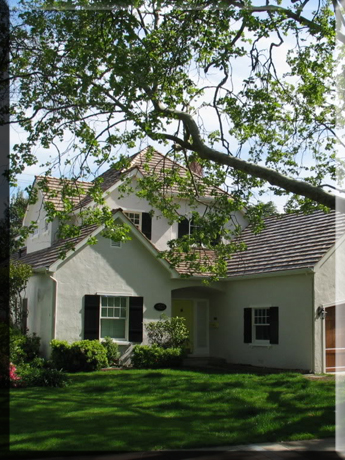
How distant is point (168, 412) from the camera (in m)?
11.0

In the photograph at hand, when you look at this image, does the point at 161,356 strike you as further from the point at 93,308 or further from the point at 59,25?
the point at 59,25

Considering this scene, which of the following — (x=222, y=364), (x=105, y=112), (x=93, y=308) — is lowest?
(x=222, y=364)

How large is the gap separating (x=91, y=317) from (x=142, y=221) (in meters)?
4.94

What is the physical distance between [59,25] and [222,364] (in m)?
14.1

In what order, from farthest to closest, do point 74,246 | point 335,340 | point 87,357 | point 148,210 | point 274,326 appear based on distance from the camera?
point 148,210
point 274,326
point 74,246
point 335,340
point 87,357

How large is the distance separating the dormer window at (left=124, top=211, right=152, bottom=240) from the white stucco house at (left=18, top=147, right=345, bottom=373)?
1.6 inches

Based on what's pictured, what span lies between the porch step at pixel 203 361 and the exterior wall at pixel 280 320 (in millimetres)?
334

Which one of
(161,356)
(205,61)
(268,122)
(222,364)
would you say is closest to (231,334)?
(222,364)

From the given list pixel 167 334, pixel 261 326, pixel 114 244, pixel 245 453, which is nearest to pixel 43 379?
pixel 167 334

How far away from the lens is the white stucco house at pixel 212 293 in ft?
→ 59.5

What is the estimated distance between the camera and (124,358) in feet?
63.2

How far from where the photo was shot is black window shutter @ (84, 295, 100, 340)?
18.9m

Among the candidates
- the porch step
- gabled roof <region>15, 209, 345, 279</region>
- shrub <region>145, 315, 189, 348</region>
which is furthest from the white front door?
shrub <region>145, 315, 189, 348</region>

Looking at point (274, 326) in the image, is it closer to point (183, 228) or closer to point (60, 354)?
point (183, 228)
